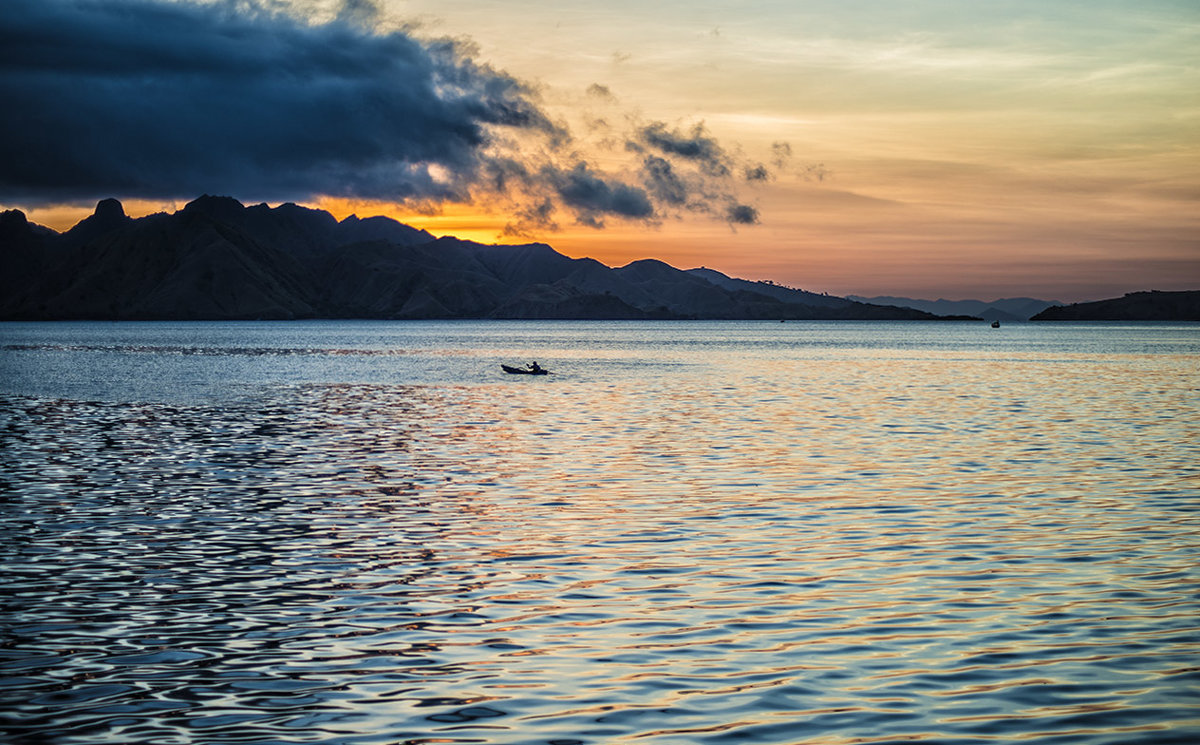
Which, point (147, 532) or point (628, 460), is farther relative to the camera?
point (628, 460)

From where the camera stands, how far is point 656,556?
21594 mm

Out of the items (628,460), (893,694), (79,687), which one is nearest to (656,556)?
(893,694)

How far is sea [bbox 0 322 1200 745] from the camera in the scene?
41.2 ft

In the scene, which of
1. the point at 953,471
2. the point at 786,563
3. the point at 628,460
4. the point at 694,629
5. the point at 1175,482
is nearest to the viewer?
the point at 694,629

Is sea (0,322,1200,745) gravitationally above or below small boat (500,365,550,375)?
below

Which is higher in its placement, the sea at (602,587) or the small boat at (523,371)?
the small boat at (523,371)

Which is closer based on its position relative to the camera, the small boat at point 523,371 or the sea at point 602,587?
the sea at point 602,587

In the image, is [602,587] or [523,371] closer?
[602,587]

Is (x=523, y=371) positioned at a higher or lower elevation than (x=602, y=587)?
higher

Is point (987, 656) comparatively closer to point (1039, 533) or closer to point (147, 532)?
point (1039, 533)

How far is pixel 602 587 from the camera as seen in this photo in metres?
19.0

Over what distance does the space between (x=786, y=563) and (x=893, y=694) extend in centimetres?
780

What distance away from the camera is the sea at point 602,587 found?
12.5m

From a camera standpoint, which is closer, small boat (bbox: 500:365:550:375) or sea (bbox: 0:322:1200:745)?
sea (bbox: 0:322:1200:745)
